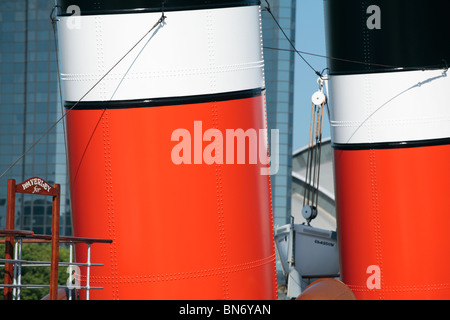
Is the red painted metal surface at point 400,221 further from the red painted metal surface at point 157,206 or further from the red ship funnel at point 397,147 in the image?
the red painted metal surface at point 157,206

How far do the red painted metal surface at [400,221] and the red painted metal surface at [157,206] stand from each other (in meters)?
5.18

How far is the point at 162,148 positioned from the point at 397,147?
642 cm

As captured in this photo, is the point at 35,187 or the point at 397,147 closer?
the point at 35,187

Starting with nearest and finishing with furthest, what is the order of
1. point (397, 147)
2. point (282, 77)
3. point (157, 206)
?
1. point (157, 206)
2. point (397, 147)
3. point (282, 77)

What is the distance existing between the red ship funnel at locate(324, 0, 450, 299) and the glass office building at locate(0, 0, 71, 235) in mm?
97200

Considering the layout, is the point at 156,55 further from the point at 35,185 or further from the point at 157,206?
the point at 35,185

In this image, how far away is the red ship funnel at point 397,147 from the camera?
16.1 m

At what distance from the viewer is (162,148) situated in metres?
12.0

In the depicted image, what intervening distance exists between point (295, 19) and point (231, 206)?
10846cm

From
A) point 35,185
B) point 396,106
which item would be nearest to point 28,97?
point 396,106

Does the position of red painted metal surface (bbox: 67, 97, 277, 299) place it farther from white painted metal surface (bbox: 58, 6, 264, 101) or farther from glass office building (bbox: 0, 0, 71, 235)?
glass office building (bbox: 0, 0, 71, 235)

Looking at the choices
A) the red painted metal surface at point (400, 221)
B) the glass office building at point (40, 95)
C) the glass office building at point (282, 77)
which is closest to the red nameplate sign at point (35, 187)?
the red painted metal surface at point (400, 221)
